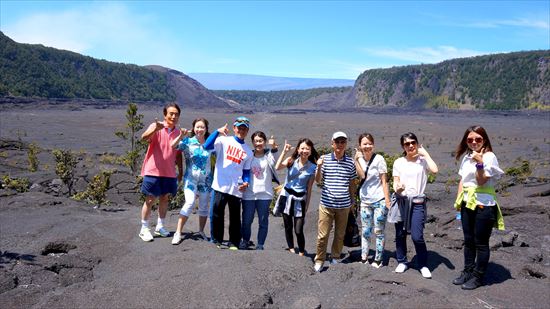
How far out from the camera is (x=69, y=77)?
86750 mm

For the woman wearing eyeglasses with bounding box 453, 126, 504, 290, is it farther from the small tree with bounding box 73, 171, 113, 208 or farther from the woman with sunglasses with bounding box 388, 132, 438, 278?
the small tree with bounding box 73, 171, 113, 208

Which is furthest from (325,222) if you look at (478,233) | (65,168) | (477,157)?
(65,168)

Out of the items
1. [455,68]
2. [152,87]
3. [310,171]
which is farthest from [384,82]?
[310,171]

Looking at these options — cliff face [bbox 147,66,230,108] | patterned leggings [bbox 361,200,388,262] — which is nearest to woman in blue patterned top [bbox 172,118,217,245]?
patterned leggings [bbox 361,200,388,262]

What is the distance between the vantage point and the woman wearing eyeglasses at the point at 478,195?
4582 millimetres

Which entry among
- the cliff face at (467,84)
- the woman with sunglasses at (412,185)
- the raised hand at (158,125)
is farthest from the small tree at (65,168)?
the cliff face at (467,84)

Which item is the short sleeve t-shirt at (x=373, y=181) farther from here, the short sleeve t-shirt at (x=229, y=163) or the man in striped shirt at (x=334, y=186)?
the short sleeve t-shirt at (x=229, y=163)

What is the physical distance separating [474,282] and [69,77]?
305ft

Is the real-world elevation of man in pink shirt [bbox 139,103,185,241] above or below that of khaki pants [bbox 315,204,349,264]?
above

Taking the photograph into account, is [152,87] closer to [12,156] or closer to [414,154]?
[12,156]

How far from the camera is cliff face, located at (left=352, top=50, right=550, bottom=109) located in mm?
86125

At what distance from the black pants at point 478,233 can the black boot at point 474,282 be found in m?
0.05

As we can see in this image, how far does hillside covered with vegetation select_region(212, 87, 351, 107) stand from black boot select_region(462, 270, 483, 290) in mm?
139006

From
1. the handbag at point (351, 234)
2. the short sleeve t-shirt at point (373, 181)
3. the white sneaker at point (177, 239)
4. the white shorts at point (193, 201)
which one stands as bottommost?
the white sneaker at point (177, 239)
